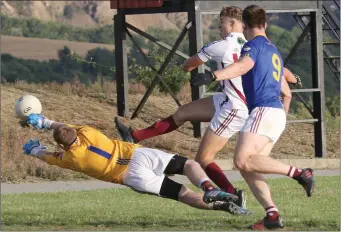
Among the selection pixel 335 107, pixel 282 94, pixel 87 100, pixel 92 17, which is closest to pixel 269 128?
pixel 282 94

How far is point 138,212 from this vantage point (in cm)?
1516

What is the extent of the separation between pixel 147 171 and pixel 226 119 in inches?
48.4

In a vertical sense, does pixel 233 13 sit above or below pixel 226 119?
above

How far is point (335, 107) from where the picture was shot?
36375 mm

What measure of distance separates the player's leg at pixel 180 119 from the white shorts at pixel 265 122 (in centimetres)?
149

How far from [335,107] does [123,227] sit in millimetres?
23586

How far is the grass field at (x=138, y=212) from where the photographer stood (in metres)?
13.6

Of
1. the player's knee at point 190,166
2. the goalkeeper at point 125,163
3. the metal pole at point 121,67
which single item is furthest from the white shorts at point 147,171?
the metal pole at point 121,67

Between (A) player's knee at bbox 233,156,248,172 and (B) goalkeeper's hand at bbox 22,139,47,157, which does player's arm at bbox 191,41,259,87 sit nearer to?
(A) player's knee at bbox 233,156,248,172

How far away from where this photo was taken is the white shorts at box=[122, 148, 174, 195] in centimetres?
1322

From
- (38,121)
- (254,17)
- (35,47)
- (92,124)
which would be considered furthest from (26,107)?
(35,47)

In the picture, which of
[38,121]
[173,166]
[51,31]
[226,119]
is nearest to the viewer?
[173,166]

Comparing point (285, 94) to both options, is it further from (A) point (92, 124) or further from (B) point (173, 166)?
(A) point (92, 124)

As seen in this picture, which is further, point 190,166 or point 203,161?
point 203,161
